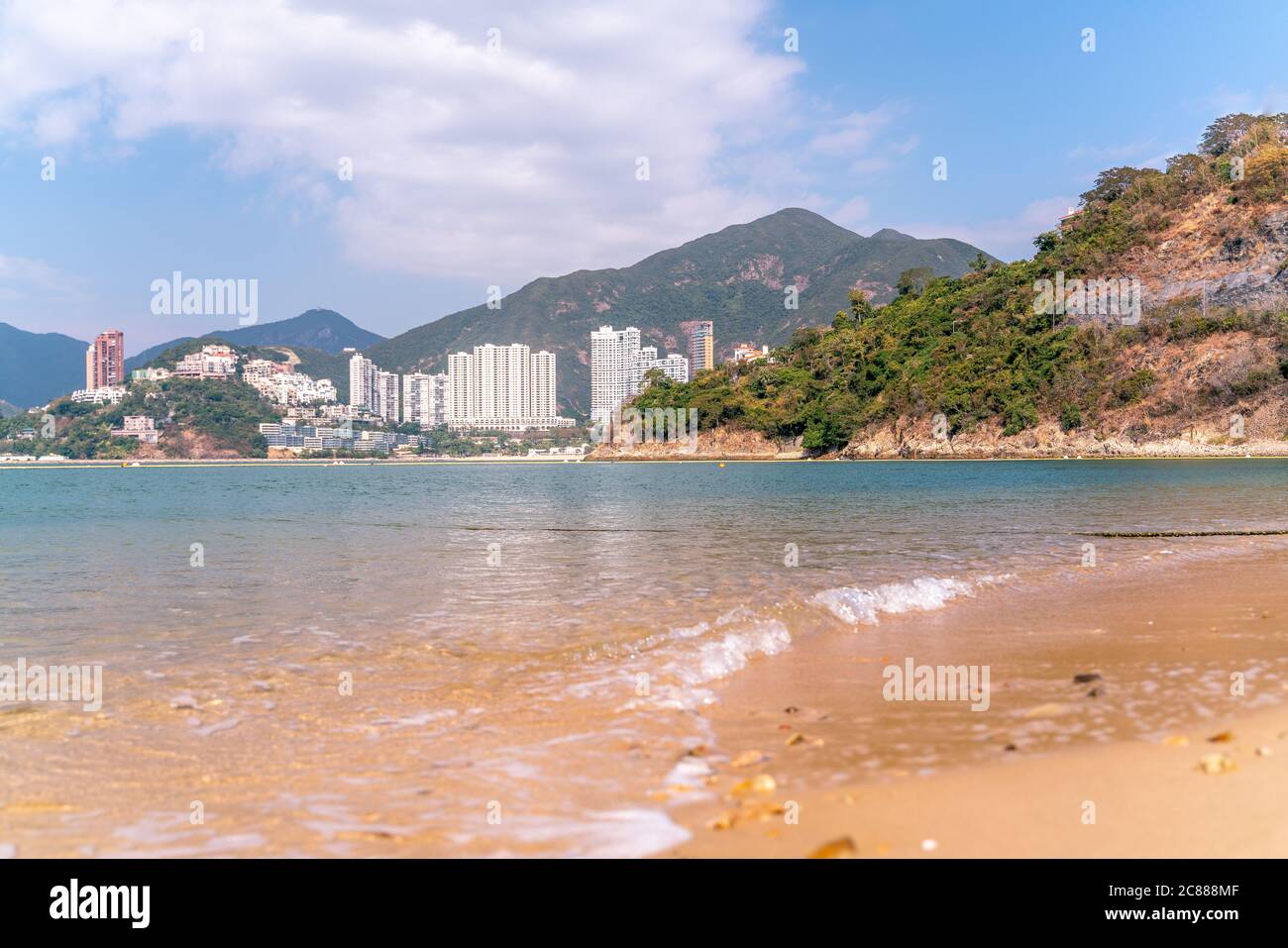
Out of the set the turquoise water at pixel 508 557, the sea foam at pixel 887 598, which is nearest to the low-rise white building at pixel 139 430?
the turquoise water at pixel 508 557

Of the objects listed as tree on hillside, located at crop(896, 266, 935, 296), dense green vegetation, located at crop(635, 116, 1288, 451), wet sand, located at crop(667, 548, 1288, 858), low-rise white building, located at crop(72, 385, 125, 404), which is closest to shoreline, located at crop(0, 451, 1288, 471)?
dense green vegetation, located at crop(635, 116, 1288, 451)

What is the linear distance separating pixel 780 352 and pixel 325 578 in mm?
146738

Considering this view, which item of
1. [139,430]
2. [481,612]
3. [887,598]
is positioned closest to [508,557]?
[481,612]

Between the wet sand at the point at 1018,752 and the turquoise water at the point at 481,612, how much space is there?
709 mm

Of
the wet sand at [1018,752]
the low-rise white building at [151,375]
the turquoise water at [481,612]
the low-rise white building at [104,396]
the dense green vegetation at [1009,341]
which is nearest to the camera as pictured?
the wet sand at [1018,752]

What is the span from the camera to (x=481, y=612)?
393 inches

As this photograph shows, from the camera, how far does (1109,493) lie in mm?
32844

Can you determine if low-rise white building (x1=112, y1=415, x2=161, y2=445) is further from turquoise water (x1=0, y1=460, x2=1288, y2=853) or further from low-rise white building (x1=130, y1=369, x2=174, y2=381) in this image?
turquoise water (x1=0, y1=460, x2=1288, y2=853)

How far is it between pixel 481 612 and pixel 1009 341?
115233 mm

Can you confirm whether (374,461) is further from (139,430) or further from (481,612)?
(481,612)

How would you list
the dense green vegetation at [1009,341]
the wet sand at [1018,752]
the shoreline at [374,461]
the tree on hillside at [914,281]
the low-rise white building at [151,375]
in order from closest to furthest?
the wet sand at [1018,752]
the dense green vegetation at [1009,341]
the shoreline at [374,461]
the tree on hillside at [914,281]
the low-rise white building at [151,375]

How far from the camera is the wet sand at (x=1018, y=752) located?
3498mm

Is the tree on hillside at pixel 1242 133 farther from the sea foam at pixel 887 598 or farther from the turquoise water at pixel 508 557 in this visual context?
the sea foam at pixel 887 598

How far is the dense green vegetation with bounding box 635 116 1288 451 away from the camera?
3895 inches
